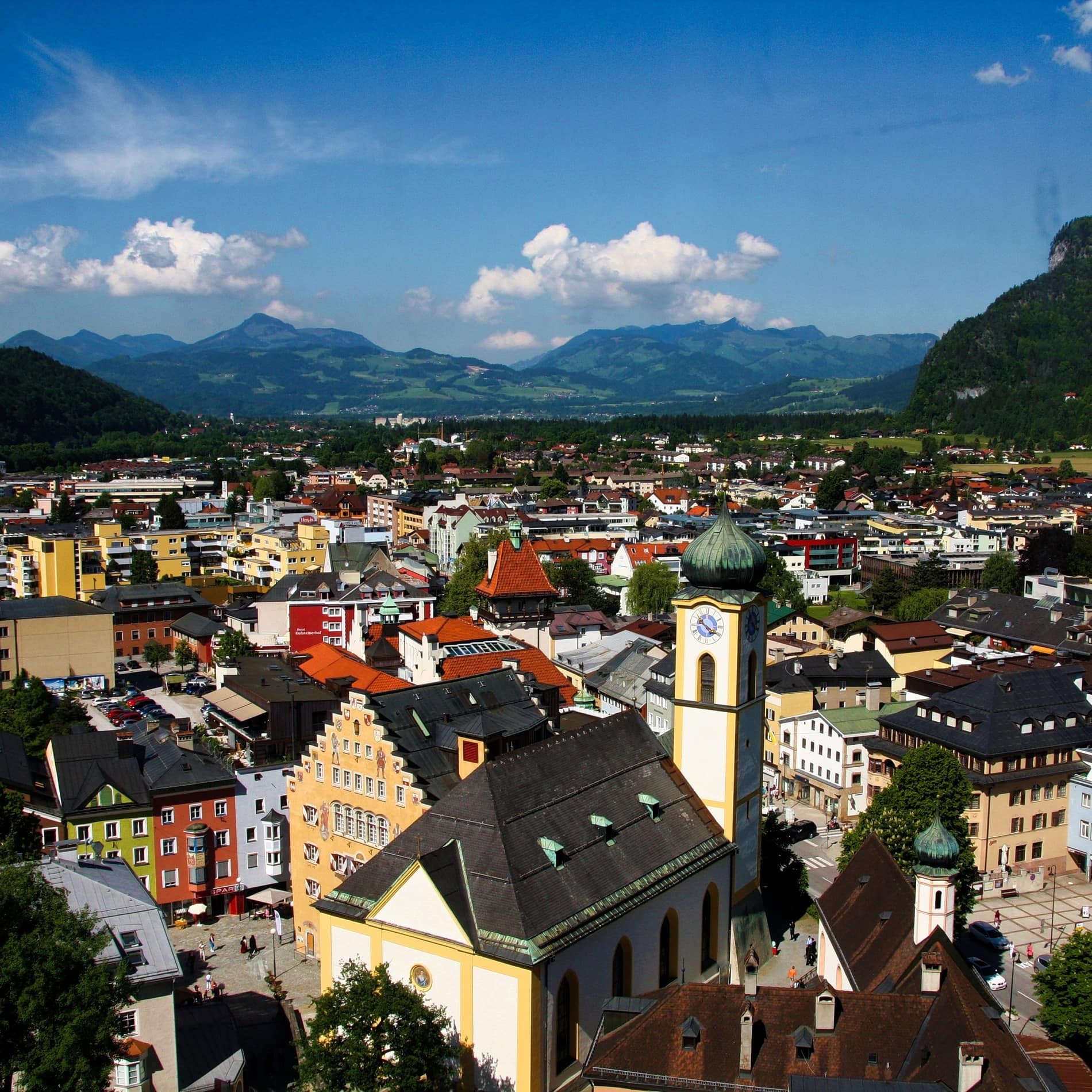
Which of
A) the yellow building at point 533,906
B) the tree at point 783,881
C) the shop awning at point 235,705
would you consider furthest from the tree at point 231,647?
the yellow building at point 533,906

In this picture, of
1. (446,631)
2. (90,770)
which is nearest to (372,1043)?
(90,770)

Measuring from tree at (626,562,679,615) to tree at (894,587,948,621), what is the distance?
18.7 m

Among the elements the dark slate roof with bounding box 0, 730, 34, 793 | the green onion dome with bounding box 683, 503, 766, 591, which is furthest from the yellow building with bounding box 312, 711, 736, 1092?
the dark slate roof with bounding box 0, 730, 34, 793

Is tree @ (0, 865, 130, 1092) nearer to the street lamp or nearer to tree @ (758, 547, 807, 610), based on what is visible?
the street lamp

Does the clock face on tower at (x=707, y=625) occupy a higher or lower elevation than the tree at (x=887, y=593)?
higher

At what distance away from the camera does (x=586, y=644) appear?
3073 inches

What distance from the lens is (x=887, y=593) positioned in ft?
343

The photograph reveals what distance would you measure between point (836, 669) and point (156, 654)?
4960cm

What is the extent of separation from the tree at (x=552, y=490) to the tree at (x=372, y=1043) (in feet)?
491

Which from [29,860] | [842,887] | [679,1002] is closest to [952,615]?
[842,887]

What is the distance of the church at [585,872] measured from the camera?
25.9 metres

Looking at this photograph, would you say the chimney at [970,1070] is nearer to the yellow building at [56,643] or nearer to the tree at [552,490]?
the yellow building at [56,643]

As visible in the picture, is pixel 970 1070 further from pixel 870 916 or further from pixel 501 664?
pixel 501 664

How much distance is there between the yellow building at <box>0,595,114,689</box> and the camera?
7738 cm
